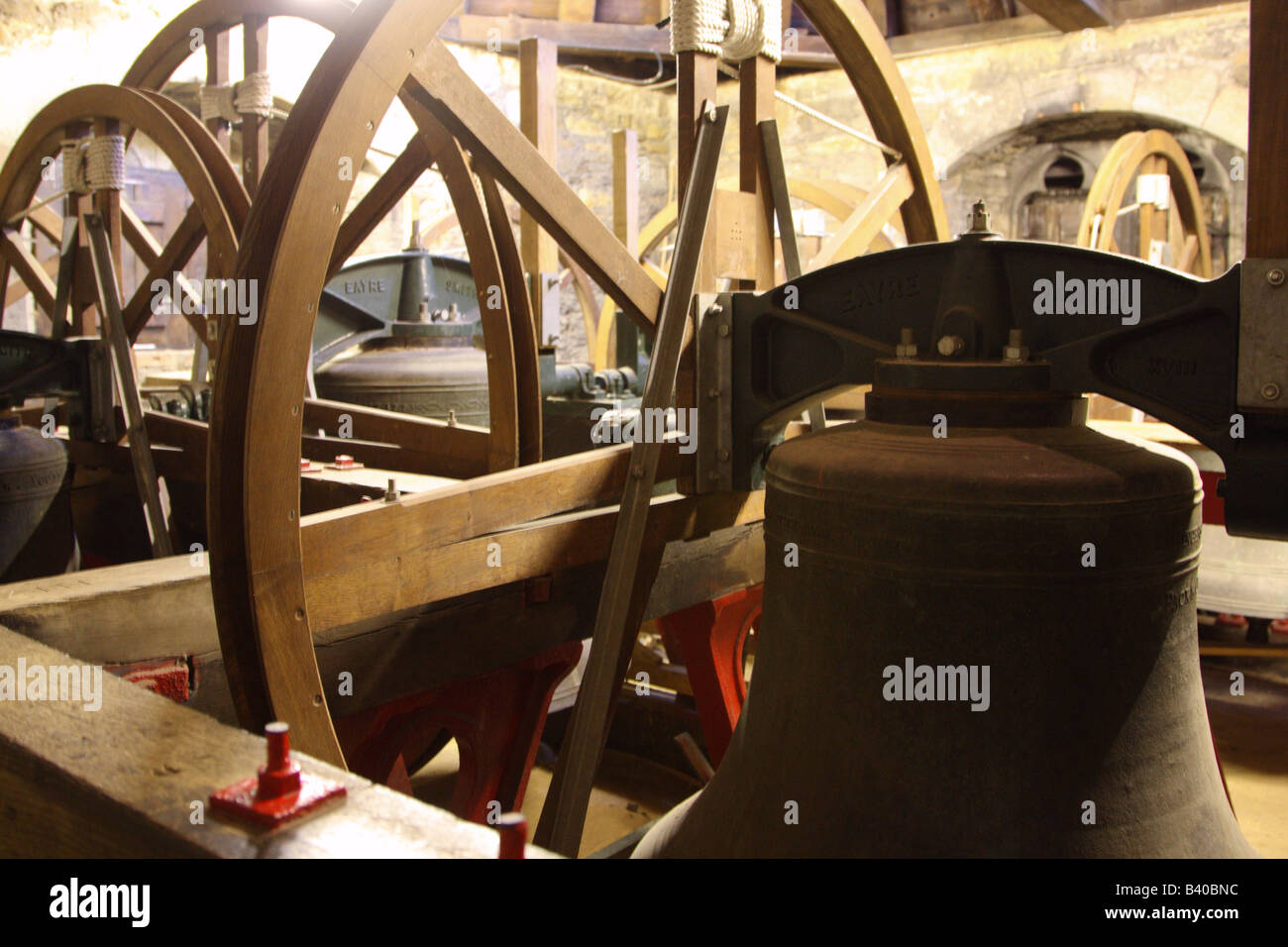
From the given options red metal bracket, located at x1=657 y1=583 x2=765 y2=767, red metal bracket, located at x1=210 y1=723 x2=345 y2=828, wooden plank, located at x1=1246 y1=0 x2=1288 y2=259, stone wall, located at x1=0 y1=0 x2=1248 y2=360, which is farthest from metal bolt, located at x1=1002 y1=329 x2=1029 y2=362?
stone wall, located at x1=0 y1=0 x2=1248 y2=360

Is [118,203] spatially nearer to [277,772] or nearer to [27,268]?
[27,268]

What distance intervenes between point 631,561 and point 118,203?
2.81 m

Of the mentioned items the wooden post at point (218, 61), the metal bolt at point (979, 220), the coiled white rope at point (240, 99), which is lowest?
the metal bolt at point (979, 220)

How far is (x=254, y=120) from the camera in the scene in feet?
13.6

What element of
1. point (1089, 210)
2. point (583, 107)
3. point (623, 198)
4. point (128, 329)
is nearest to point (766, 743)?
point (128, 329)

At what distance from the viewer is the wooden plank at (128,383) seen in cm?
347

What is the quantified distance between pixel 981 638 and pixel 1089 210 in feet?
20.0

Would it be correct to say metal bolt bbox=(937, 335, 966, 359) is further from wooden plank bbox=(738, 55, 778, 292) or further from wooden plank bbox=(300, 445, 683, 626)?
wooden plank bbox=(738, 55, 778, 292)

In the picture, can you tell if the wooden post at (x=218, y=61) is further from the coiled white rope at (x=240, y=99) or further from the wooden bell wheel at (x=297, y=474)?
the wooden bell wheel at (x=297, y=474)

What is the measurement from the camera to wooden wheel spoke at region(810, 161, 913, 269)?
2.92 m

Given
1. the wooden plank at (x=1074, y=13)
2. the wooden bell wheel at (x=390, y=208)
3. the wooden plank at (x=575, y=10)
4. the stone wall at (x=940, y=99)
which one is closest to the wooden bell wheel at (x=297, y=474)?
the wooden bell wheel at (x=390, y=208)

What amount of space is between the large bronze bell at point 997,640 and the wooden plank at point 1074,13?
8713 millimetres

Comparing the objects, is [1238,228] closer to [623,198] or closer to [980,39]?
[980,39]

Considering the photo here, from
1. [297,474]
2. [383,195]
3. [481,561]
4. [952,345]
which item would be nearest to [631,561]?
[481,561]
